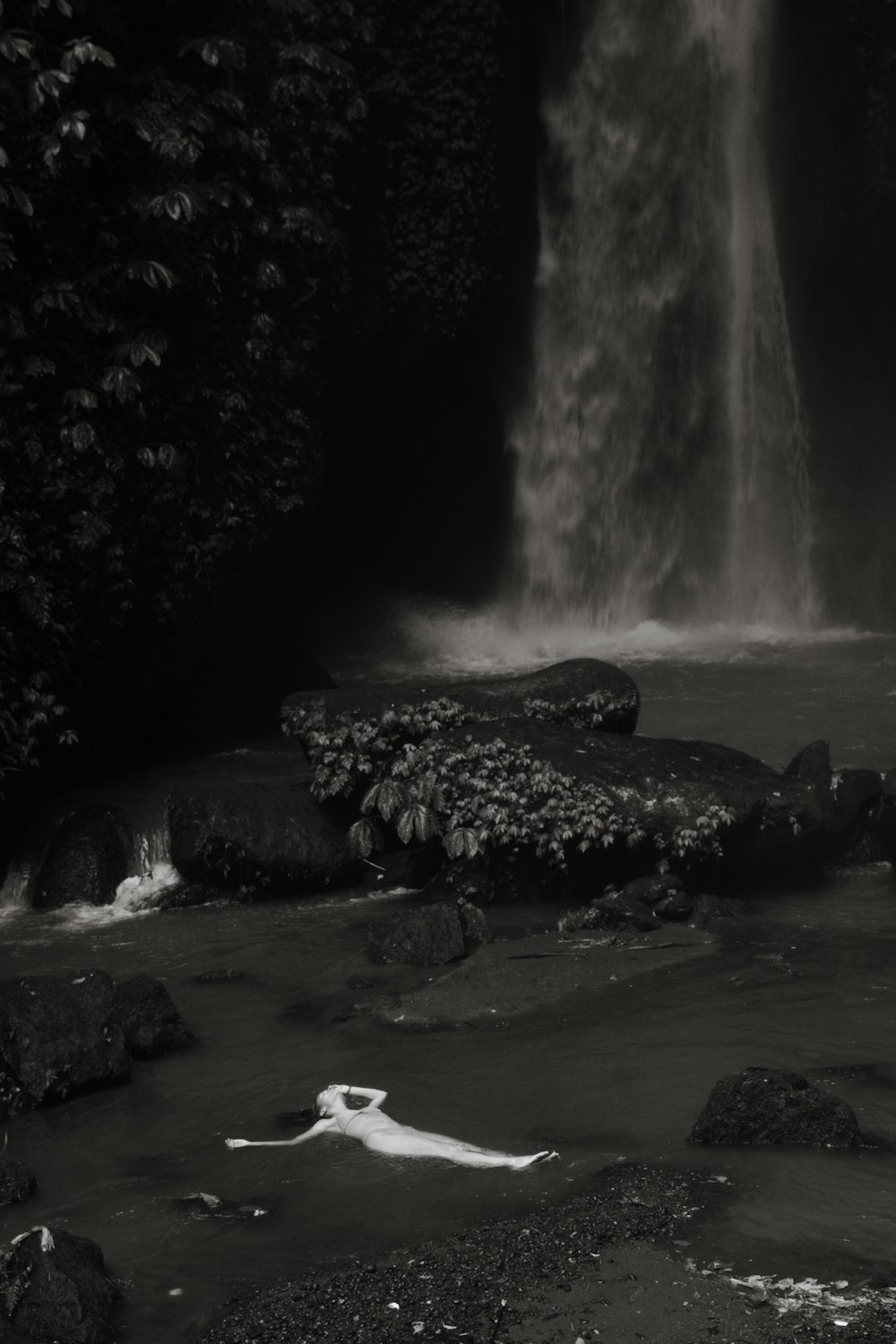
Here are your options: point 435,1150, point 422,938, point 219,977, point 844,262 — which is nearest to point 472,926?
point 422,938

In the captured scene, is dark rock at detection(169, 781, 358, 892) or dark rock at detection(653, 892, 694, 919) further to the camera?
dark rock at detection(169, 781, 358, 892)

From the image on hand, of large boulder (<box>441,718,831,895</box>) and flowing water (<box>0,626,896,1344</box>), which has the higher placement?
large boulder (<box>441,718,831,895</box>)

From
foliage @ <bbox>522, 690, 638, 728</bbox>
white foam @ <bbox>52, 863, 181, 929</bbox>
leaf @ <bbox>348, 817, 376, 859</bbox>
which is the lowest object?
white foam @ <bbox>52, 863, 181, 929</bbox>

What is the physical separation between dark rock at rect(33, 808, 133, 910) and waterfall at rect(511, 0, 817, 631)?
9007 mm

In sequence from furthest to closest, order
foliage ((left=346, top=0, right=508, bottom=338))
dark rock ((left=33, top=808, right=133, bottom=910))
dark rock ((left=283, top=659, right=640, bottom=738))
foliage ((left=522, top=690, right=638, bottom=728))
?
foliage ((left=346, top=0, right=508, bottom=338)) < foliage ((left=522, top=690, right=638, bottom=728)) < dark rock ((left=283, top=659, right=640, bottom=738)) < dark rock ((left=33, top=808, right=133, bottom=910))

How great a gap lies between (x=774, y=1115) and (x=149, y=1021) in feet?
9.68

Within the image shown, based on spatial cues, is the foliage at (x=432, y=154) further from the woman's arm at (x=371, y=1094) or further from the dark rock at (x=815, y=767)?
the woman's arm at (x=371, y=1094)

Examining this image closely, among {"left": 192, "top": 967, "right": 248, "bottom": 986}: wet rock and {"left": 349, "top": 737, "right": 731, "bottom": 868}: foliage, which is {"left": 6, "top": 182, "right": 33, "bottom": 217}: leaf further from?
{"left": 192, "top": 967, "right": 248, "bottom": 986}: wet rock

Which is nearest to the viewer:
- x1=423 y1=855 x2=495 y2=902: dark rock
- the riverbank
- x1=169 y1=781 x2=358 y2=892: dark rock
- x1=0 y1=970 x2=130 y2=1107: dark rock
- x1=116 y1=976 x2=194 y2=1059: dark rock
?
the riverbank

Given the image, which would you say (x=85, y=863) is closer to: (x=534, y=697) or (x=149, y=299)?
(x=534, y=697)

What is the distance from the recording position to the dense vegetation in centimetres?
992

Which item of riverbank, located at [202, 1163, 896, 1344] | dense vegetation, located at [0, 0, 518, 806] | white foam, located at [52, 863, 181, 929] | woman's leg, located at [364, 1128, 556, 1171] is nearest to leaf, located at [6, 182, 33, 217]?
dense vegetation, located at [0, 0, 518, 806]

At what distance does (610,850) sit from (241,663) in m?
6.39

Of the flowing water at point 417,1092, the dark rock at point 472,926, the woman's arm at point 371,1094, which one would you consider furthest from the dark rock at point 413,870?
the woman's arm at point 371,1094
